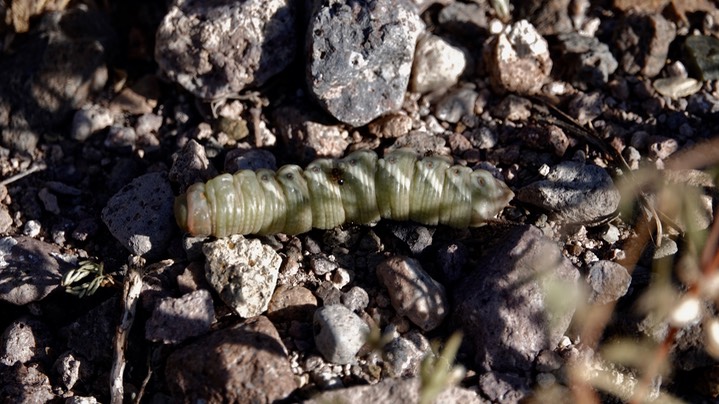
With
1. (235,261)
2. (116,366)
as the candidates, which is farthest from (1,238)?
(235,261)

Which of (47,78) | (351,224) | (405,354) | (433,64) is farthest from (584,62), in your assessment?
(47,78)

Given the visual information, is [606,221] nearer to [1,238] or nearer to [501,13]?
[501,13]

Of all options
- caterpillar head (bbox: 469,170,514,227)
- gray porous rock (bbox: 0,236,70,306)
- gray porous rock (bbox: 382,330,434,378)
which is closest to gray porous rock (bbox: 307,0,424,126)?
caterpillar head (bbox: 469,170,514,227)

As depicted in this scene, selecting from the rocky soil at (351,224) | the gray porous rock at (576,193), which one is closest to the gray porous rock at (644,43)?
the rocky soil at (351,224)

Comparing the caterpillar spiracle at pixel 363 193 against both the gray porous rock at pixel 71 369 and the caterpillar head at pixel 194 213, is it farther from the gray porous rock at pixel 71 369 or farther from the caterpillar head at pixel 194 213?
the gray porous rock at pixel 71 369

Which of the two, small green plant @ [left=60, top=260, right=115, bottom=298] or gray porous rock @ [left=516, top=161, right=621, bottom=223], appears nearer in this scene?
small green plant @ [left=60, top=260, right=115, bottom=298]

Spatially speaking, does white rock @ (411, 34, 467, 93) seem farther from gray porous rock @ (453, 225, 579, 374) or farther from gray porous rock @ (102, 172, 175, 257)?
gray porous rock @ (102, 172, 175, 257)

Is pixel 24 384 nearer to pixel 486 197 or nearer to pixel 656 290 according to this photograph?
pixel 486 197
